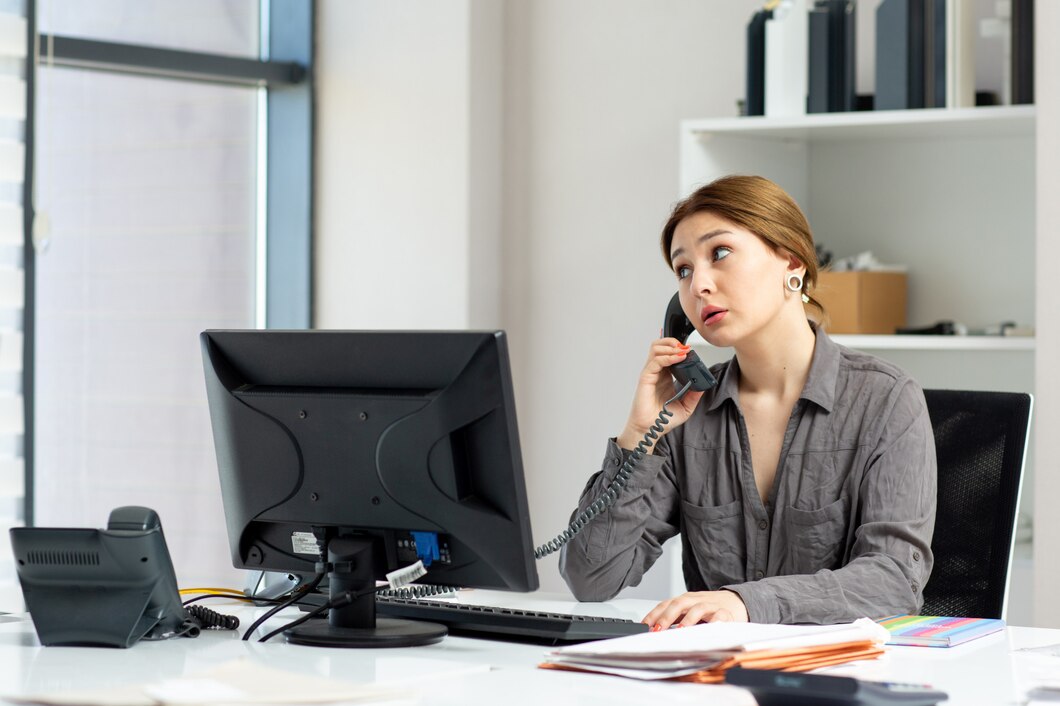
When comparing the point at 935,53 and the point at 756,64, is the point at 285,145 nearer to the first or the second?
the point at 756,64

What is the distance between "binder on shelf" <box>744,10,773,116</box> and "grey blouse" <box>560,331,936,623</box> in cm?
104

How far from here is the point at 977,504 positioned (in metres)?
1.97

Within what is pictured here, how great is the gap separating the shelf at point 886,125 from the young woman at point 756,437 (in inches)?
34.5

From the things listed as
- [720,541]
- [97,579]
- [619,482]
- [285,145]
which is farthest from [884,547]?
[285,145]

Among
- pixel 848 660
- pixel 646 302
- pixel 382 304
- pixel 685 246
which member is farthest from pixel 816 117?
pixel 848 660

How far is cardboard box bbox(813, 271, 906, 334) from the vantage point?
288 centimetres

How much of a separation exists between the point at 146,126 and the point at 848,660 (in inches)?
102

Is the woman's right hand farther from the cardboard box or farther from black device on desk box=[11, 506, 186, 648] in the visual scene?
the cardboard box

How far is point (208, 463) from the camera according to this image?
3543 millimetres

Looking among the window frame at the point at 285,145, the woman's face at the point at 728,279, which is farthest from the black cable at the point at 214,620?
the window frame at the point at 285,145

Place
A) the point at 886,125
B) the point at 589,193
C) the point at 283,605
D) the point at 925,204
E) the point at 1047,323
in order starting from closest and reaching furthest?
the point at 283,605, the point at 1047,323, the point at 886,125, the point at 925,204, the point at 589,193

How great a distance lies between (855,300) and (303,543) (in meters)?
1.63

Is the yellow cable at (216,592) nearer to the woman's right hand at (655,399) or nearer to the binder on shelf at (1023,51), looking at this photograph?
the woman's right hand at (655,399)

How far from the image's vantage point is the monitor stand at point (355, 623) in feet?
5.06
